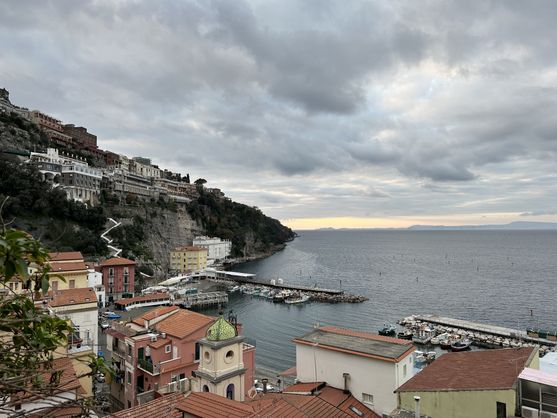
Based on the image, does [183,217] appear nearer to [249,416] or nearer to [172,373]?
[172,373]

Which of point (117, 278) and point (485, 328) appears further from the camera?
point (117, 278)

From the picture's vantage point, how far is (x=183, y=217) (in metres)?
105

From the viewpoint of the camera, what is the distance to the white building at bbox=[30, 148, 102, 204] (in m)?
70.1

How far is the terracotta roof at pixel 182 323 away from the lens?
63.5ft

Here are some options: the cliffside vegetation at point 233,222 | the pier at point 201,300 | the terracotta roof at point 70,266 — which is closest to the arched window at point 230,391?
the terracotta roof at point 70,266

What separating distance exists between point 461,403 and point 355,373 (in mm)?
5191

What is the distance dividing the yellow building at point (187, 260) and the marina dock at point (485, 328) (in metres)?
52.0

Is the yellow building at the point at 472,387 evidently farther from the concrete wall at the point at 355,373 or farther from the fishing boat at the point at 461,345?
the fishing boat at the point at 461,345

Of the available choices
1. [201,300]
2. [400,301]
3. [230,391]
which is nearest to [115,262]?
[201,300]

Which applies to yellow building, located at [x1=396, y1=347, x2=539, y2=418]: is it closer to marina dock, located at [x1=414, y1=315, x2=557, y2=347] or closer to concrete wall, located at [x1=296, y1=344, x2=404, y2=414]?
concrete wall, located at [x1=296, y1=344, x2=404, y2=414]

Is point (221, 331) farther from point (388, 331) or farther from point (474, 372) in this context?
point (388, 331)

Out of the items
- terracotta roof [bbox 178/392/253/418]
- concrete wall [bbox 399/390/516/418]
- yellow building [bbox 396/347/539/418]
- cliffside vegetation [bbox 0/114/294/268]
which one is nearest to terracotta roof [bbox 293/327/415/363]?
yellow building [bbox 396/347/539/418]

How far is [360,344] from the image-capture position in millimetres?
14867

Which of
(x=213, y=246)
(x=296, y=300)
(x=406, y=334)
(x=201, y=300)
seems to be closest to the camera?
(x=406, y=334)
